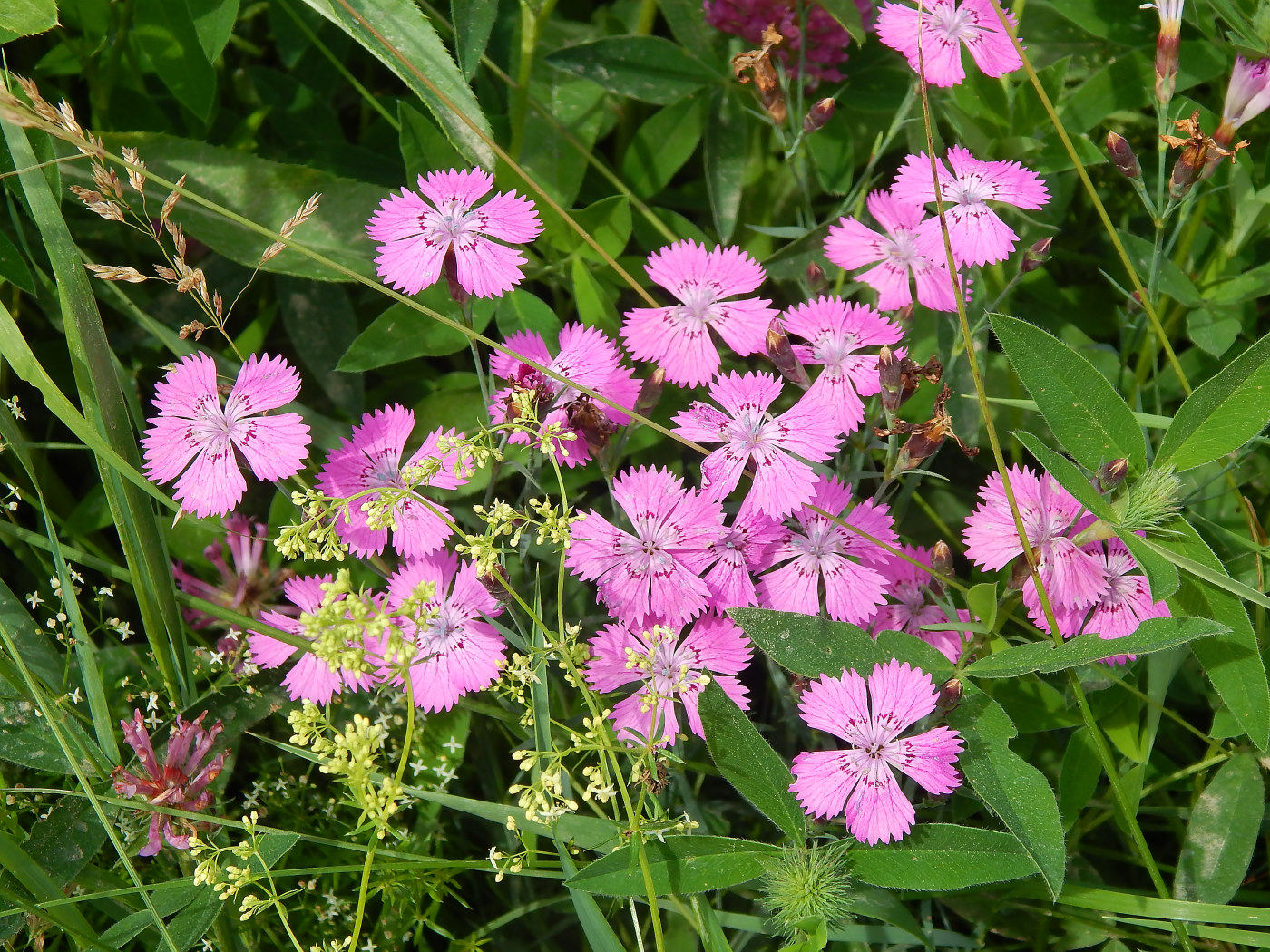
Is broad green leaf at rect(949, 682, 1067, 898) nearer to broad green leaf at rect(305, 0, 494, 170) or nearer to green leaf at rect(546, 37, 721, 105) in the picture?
broad green leaf at rect(305, 0, 494, 170)

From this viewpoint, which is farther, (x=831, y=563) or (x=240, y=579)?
(x=240, y=579)

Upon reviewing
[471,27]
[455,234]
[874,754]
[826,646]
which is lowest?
[874,754]

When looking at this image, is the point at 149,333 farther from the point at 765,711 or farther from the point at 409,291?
the point at 765,711

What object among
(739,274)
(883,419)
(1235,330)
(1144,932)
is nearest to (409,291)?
(739,274)

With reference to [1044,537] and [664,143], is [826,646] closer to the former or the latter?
[1044,537]

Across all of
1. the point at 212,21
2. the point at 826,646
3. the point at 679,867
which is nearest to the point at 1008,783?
the point at 826,646

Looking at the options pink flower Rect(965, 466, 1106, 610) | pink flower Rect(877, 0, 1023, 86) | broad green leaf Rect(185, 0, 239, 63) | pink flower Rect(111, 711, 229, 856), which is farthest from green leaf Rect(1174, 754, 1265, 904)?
broad green leaf Rect(185, 0, 239, 63)
